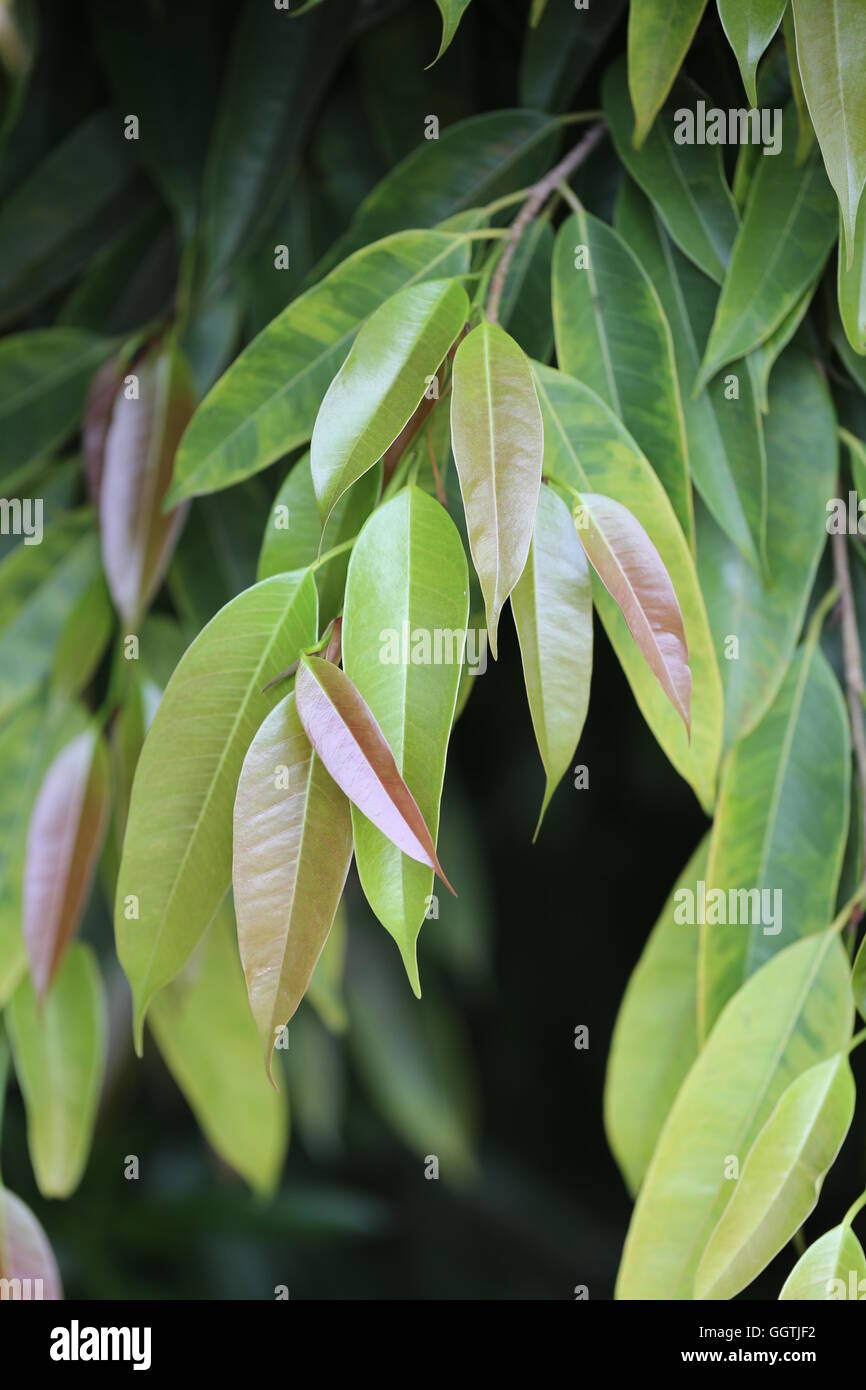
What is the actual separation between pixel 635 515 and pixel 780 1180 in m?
0.19

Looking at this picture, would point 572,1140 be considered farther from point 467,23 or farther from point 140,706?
point 467,23

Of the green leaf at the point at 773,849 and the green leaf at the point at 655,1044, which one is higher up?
the green leaf at the point at 773,849

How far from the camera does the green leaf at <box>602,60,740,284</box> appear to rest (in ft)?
1.15

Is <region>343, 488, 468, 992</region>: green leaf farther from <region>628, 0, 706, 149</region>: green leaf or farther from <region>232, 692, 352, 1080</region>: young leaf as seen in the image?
<region>628, 0, 706, 149</region>: green leaf

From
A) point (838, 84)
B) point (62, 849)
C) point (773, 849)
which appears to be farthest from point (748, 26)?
point (62, 849)

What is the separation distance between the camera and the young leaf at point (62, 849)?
406mm

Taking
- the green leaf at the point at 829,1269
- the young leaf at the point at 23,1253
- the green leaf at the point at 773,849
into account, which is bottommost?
the young leaf at the point at 23,1253

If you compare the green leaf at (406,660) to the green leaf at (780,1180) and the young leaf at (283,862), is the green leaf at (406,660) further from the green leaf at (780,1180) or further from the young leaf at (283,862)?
the green leaf at (780,1180)

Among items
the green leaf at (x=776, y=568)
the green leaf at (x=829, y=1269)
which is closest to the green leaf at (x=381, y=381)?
the green leaf at (x=776, y=568)

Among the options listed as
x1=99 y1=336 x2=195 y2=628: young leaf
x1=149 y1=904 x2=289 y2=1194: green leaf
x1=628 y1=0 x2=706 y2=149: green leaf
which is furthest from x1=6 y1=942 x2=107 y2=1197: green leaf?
x1=628 y1=0 x2=706 y2=149: green leaf

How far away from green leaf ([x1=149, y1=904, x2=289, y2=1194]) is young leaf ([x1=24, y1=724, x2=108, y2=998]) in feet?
0.23

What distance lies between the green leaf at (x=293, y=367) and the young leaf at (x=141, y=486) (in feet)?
0.21

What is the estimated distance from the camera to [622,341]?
0.34 metres

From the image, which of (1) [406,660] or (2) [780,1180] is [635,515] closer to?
(1) [406,660]
